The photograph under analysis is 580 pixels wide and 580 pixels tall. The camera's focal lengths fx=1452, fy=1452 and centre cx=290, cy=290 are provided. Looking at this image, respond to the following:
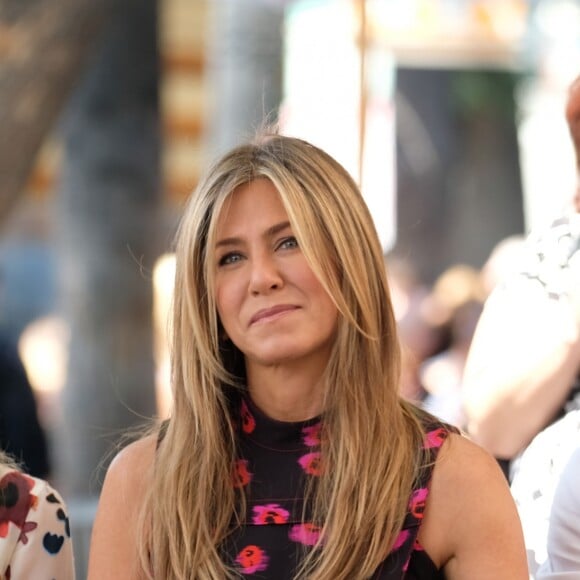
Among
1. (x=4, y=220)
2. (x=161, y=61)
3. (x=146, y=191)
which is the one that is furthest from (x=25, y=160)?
(x=161, y=61)

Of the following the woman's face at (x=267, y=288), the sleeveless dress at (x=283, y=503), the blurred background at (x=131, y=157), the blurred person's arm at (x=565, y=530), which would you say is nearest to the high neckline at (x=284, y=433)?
the sleeveless dress at (x=283, y=503)

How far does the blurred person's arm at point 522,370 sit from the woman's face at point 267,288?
1.40 ft

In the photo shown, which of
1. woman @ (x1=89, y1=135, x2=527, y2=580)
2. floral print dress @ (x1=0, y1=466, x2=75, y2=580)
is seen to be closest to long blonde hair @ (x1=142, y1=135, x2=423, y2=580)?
woman @ (x1=89, y1=135, x2=527, y2=580)

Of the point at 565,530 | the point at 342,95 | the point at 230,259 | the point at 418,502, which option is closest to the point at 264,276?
the point at 230,259

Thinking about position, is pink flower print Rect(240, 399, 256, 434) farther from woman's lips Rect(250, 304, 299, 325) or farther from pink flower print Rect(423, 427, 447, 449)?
pink flower print Rect(423, 427, 447, 449)

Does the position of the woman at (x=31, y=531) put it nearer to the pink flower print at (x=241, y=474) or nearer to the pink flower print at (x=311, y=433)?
the pink flower print at (x=241, y=474)

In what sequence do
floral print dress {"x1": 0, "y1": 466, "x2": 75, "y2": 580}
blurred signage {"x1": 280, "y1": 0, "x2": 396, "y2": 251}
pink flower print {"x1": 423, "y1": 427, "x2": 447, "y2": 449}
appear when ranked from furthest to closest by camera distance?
blurred signage {"x1": 280, "y1": 0, "x2": 396, "y2": 251} < floral print dress {"x1": 0, "y1": 466, "x2": 75, "y2": 580} < pink flower print {"x1": 423, "y1": 427, "x2": 447, "y2": 449}

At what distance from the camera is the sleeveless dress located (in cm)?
245

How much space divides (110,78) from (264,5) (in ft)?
3.65

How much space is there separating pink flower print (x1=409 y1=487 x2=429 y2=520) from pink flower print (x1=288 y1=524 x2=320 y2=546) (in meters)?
0.17

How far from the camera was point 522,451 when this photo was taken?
2.89 m

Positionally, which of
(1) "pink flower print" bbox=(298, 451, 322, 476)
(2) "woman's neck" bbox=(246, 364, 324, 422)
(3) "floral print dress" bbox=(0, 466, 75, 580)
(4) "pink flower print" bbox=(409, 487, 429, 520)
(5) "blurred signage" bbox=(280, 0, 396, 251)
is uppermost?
(5) "blurred signage" bbox=(280, 0, 396, 251)

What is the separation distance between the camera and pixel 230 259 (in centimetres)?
261

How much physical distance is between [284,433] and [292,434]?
0.01 meters
